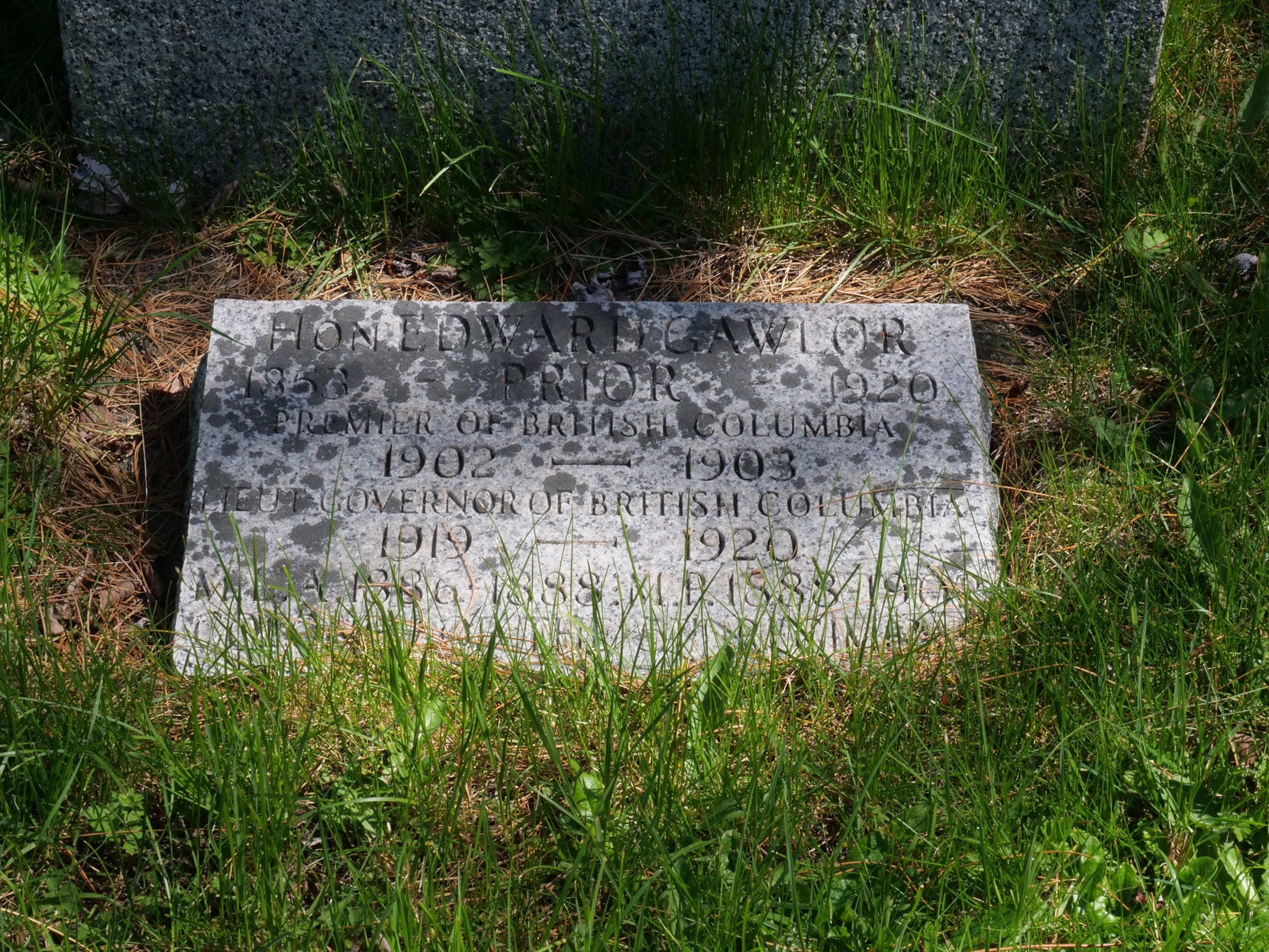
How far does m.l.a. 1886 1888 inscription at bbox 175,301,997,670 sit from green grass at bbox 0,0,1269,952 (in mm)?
152

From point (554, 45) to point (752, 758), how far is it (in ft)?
6.93

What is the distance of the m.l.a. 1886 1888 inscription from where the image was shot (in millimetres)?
2336

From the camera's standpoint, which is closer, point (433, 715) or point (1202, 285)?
point (433, 715)

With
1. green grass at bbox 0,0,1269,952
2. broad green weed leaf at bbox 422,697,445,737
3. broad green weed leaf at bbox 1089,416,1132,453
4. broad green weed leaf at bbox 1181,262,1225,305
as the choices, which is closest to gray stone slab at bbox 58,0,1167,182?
broad green weed leaf at bbox 1181,262,1225,305

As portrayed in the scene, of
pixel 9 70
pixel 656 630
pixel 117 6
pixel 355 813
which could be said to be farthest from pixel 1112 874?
pixel 9 70

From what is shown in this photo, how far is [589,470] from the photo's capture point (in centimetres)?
250

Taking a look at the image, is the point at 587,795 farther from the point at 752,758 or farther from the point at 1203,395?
the point at 1203,395

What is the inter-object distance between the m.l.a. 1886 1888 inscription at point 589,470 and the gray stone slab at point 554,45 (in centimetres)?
84

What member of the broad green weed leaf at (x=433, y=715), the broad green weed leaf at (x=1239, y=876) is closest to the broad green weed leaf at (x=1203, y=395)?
the broad green weed leaf at (x=1239, y=876)

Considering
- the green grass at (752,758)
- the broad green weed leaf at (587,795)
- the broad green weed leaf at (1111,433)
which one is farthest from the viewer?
the broad green weed leaf at (1111,433)

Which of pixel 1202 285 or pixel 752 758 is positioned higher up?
pixel 1202 285

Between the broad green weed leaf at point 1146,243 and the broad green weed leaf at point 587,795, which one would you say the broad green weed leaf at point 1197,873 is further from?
the broad green weed leaf at point 1146,243

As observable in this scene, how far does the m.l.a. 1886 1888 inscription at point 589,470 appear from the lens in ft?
7.66

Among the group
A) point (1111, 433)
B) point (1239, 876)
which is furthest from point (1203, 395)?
point (1239, 876)
